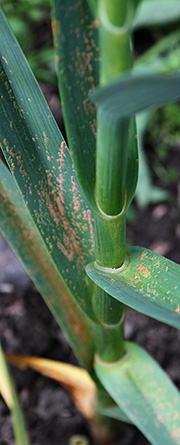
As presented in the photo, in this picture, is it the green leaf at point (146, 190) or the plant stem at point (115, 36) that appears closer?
the plant stem at point (115, 36)

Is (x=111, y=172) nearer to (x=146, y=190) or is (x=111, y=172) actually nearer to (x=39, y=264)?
(x=39, y=264)

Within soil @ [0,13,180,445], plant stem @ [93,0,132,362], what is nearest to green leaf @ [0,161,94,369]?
plant stem @ [93,0,132,362]

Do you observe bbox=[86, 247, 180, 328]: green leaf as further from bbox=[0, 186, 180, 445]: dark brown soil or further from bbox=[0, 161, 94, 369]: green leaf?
bbox=[0, 186, 180, 445]: dark brown soil

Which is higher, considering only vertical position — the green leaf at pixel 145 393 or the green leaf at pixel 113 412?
A: the green leaf at pixel 145 393

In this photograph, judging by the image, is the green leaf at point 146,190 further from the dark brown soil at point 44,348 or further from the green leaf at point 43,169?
the green leaf at point 43,169

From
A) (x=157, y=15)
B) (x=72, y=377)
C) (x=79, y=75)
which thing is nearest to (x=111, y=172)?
(x=79, y=75)

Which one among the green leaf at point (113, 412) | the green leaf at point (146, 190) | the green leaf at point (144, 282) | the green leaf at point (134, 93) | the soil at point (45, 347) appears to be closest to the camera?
the green leaf at point (134, 93)

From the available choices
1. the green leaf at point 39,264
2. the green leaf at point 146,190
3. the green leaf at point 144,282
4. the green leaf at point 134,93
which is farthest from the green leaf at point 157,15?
the green leaf at point 134,93
